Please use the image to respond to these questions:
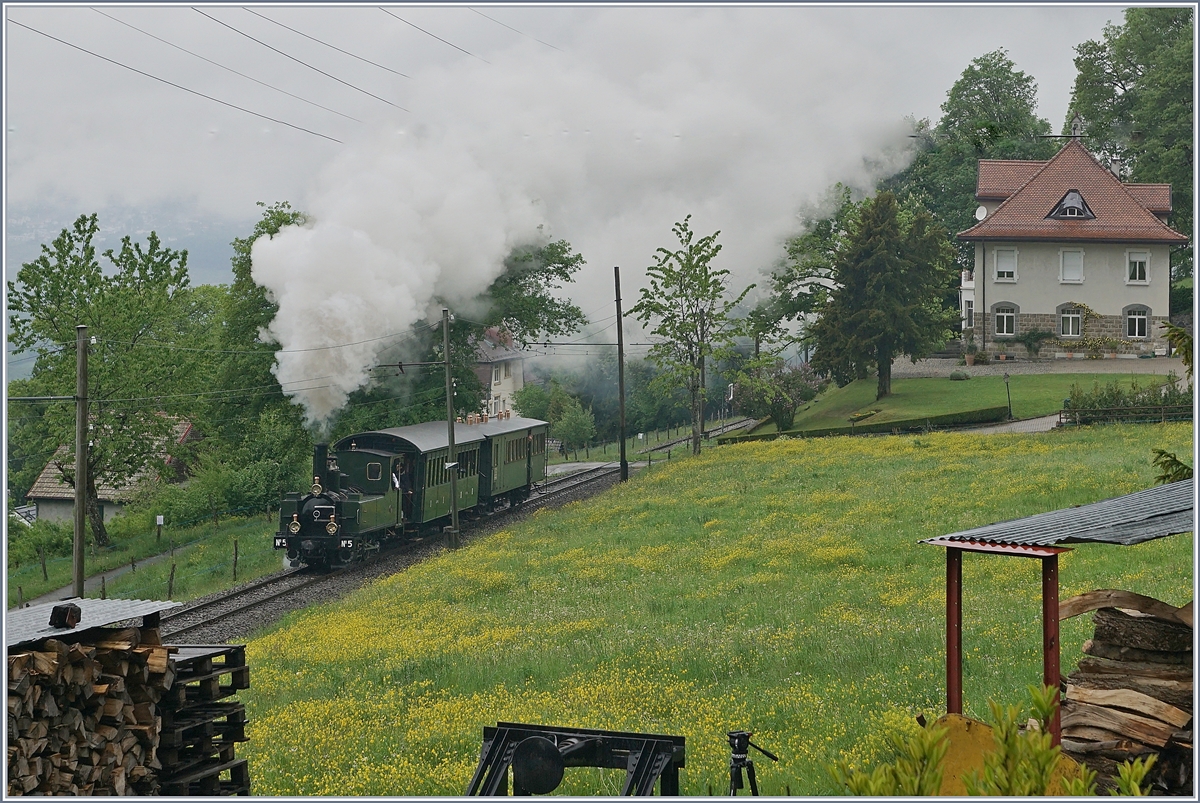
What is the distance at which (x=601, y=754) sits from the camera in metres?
6.91

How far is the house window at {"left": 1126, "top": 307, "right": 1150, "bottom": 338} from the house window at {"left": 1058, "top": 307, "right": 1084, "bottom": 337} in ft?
5.17

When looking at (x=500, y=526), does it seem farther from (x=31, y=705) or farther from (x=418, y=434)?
(x=31, y=705)

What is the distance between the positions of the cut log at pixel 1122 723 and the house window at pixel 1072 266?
123 ft

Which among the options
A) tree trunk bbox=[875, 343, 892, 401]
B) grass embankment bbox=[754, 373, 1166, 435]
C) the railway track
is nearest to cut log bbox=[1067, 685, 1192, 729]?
the railway track

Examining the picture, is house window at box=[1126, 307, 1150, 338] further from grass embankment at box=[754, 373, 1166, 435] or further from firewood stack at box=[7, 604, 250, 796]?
firewood stack at box=[7, 604, 250, 796]

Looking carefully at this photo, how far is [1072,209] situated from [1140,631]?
38.4 meters

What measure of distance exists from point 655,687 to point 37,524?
97.7ft

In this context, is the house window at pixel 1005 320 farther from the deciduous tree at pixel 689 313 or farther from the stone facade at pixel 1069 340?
the deciduous tree at pixel 689 313

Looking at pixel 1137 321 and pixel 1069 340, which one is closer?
pixel 1137 321

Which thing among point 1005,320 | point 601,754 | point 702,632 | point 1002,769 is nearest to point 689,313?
point 1005,320

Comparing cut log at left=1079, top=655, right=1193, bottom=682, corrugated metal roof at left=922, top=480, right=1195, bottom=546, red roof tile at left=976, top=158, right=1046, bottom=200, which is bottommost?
cut log at left=1079, top=655, right=1193, bottom=682

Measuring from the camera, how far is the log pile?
7473 millimetres

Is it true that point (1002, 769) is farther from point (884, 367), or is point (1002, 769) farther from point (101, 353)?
point (884, 367)

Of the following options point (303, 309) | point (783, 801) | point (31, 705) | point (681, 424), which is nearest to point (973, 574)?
point (783, 801)
